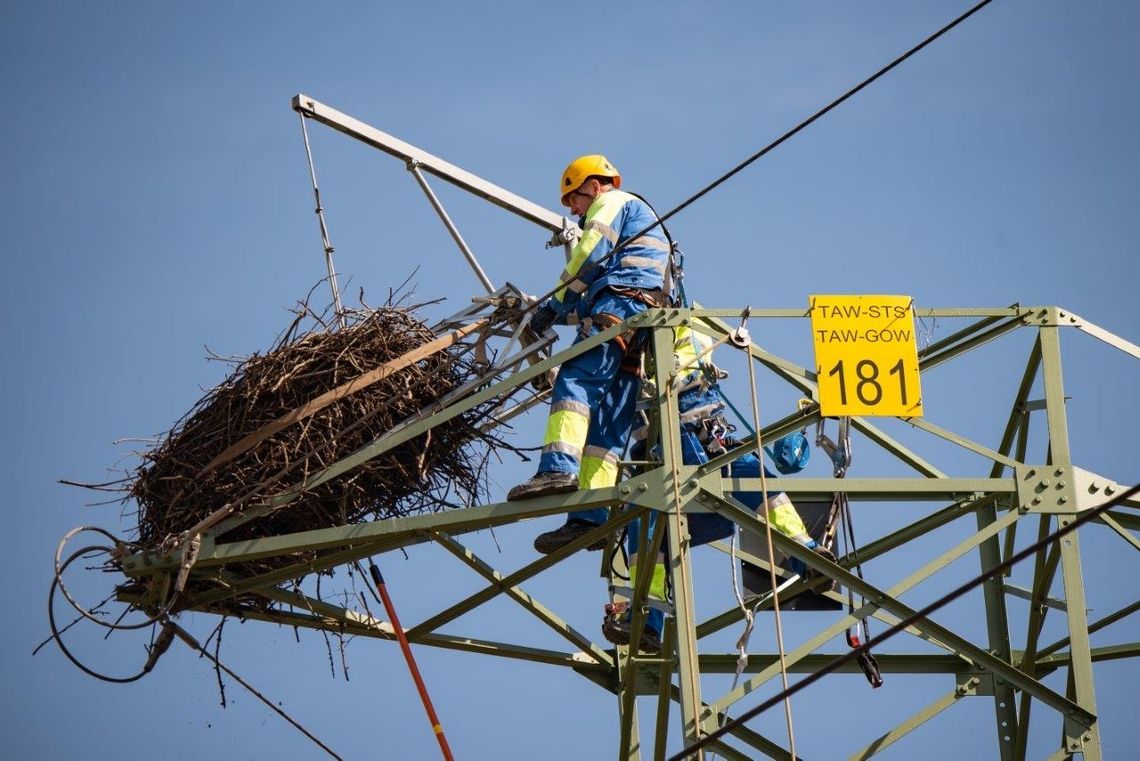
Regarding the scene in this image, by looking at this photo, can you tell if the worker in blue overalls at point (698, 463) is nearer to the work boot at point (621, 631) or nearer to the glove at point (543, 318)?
the work boot at point (621, 631)

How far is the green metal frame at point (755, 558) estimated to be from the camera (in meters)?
12.1

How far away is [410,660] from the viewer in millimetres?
13539

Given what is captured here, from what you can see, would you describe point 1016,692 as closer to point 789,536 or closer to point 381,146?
point 789,536

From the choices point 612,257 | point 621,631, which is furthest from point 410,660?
point 612,257

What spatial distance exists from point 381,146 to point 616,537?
124 inches

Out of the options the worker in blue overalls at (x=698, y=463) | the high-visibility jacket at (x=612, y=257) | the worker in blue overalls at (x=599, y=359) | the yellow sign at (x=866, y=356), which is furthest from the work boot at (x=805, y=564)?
the high-visibility jacket at (x=612, y=257)

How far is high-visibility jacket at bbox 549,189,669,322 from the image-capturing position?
527 inches

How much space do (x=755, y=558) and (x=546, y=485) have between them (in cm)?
203

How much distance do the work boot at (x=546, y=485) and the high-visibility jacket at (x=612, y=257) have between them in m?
1.33

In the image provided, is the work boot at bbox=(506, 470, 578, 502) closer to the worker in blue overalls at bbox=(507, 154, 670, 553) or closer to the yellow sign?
the worker in blue overalls at bbox=(507, 154, 670, 553)

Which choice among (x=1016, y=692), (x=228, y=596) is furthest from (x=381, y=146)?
(x=1016, y=692)

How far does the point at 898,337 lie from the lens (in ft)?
41.2

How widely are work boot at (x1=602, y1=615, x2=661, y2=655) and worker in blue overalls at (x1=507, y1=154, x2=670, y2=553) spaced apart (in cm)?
50

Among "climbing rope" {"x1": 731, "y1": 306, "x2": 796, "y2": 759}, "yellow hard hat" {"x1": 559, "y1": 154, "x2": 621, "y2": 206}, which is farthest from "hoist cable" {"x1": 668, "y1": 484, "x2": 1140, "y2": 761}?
"yellow hard hat" {"x1": 559, "y1": 154, "x2": 621, "y2": 206}
